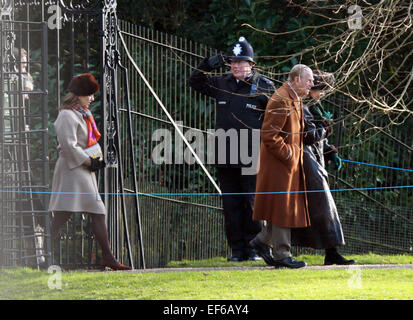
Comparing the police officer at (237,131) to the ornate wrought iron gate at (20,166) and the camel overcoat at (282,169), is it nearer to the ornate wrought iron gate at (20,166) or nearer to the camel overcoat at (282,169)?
the camel overcoat at (282,169)

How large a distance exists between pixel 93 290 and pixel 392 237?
17.3 ft

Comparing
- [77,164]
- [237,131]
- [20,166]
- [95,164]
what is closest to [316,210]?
[237,131]

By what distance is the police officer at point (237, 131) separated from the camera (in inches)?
377

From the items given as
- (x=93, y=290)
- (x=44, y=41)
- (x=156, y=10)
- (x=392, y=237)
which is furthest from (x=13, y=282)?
(x=156, y=10)

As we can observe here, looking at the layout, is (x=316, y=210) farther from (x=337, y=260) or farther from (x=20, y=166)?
(x=20, y=166)

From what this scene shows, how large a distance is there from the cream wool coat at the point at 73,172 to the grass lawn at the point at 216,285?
623 mm

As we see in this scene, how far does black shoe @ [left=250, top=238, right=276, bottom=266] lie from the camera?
9031mm

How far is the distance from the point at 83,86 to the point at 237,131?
165 centimetres

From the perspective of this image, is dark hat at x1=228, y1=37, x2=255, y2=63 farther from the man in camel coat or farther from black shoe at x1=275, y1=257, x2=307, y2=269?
black shoe at x1=275, y1=257, x2=307, y2=269

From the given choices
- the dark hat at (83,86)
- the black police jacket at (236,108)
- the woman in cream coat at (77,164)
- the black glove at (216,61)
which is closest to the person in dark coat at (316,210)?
the black police jacket at (236,108)

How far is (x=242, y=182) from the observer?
9.72m

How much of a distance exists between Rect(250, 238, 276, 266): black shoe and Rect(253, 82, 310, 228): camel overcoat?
284mm

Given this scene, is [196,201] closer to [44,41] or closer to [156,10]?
[44,41]

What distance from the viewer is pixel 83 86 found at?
29.5 ft
